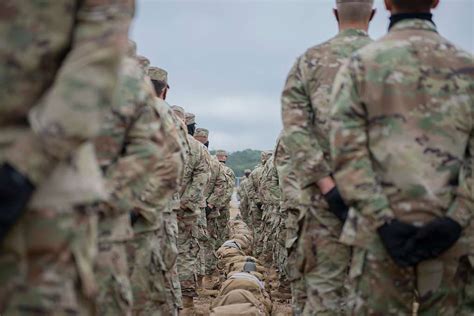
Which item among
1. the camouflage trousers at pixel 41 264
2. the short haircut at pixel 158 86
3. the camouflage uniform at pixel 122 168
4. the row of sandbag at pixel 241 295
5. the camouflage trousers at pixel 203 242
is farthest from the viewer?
the camouflage trousers at pixel 203 242

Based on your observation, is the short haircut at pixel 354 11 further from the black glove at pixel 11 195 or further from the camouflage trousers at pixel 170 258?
the black glove at pixel 11 195

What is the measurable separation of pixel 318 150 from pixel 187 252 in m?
5.63

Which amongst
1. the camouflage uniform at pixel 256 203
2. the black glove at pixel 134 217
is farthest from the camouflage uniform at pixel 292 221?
the camouflage uniform at pixel 256 203

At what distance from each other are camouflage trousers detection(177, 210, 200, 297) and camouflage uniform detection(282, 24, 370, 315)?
508cm

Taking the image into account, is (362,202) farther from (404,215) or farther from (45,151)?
(45,151)

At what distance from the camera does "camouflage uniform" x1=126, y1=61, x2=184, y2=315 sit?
14.8ft

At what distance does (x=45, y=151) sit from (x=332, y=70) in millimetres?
2506

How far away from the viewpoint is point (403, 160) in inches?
132

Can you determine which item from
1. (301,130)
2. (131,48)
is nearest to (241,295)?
(301,130)

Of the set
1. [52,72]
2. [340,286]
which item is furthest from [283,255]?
[52,72]

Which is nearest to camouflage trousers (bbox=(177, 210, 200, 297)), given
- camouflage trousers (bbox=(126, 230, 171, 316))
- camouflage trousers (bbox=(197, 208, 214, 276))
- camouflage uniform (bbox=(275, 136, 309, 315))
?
camouflage trousers (bbox=(197, 208, 214, 276))

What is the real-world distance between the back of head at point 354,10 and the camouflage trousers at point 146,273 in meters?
1.81

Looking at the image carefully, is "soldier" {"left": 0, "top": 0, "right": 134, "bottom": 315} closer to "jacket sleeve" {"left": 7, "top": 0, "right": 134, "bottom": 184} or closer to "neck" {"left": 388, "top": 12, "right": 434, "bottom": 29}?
"jacket sleeve" {"left": 7, "top": 0, "right": 134, "bottom": 184}

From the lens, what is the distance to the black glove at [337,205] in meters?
4.05
